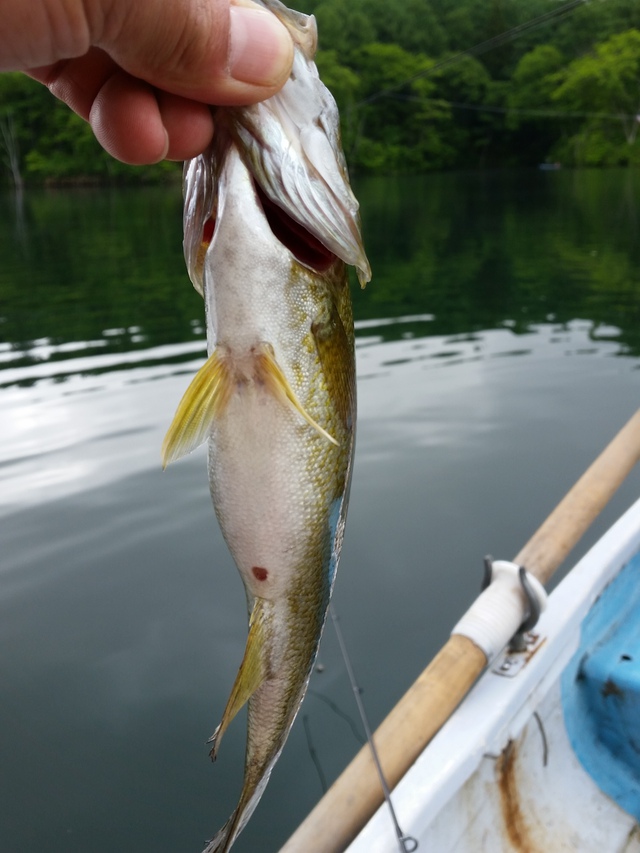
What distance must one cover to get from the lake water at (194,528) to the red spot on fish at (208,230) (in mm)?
2962

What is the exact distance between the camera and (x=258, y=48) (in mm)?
1194

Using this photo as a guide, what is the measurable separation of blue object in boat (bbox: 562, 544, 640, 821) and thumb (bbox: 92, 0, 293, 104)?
2680 mm

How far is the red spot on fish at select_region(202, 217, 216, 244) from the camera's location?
1345 millimetres

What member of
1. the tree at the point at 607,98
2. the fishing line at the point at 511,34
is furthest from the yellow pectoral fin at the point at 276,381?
the tree at the point at 607,98

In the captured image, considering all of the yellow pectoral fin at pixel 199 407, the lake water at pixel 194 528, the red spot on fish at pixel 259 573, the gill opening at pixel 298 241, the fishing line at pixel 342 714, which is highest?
the gill opening at pixel 298 241

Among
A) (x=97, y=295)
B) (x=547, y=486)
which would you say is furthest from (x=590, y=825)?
(x=97, y=295)

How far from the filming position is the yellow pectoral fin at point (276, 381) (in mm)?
1242

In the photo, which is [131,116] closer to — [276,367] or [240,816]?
[276,367]

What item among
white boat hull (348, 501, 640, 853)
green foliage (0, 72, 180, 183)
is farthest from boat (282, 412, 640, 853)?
green foliage (0, 72, 180, 183)

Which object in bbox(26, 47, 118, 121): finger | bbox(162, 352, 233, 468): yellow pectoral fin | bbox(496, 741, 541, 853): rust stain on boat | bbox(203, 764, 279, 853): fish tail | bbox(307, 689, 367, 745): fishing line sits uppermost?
bbox(26, 47, 118, 121): finger

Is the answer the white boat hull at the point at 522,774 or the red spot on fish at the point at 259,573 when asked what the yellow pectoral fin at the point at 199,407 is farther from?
the white boat hull at the point at 522,774

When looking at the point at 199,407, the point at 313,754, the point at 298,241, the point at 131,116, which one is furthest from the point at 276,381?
the point at 313,754

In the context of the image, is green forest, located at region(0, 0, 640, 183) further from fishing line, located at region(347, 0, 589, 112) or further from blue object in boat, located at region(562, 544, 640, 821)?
blue object in boat, located at region(562, 544, 640, 821)

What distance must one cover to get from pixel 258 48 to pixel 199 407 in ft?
1.86
